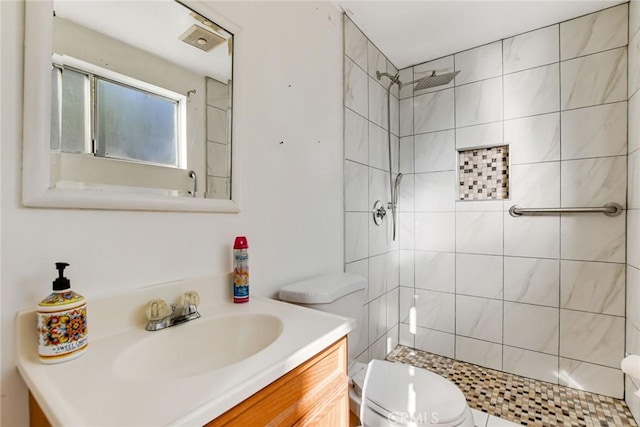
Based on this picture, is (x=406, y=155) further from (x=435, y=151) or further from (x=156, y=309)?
(x=156, y=309)

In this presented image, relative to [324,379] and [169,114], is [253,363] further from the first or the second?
[169,114]

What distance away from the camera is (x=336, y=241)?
5.20ft

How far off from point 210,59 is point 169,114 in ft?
0.84

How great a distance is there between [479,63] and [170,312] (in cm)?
230

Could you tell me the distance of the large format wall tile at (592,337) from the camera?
1631mm

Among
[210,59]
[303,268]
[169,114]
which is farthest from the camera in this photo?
[303,268]

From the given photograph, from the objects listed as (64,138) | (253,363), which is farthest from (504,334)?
(64,138)

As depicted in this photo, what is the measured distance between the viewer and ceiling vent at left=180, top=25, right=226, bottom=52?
93 centimetres

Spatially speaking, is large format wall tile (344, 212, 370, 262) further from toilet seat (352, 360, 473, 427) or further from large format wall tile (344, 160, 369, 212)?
toilet seat (352, 360, 473, 427)

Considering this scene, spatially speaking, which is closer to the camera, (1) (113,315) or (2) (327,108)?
(1) (113,315)

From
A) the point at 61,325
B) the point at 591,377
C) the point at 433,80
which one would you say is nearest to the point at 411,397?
the point at 61,325

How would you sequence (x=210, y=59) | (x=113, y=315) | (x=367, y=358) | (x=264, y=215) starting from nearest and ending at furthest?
(x=113, y=315) < (x=210, y=59) < (x=264, y=215) < (x=367, y=358)

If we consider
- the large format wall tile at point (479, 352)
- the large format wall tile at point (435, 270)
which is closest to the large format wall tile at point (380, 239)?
the large format wall tile at point (435, 270)

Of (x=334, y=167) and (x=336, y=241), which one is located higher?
(x=334, y=167)
